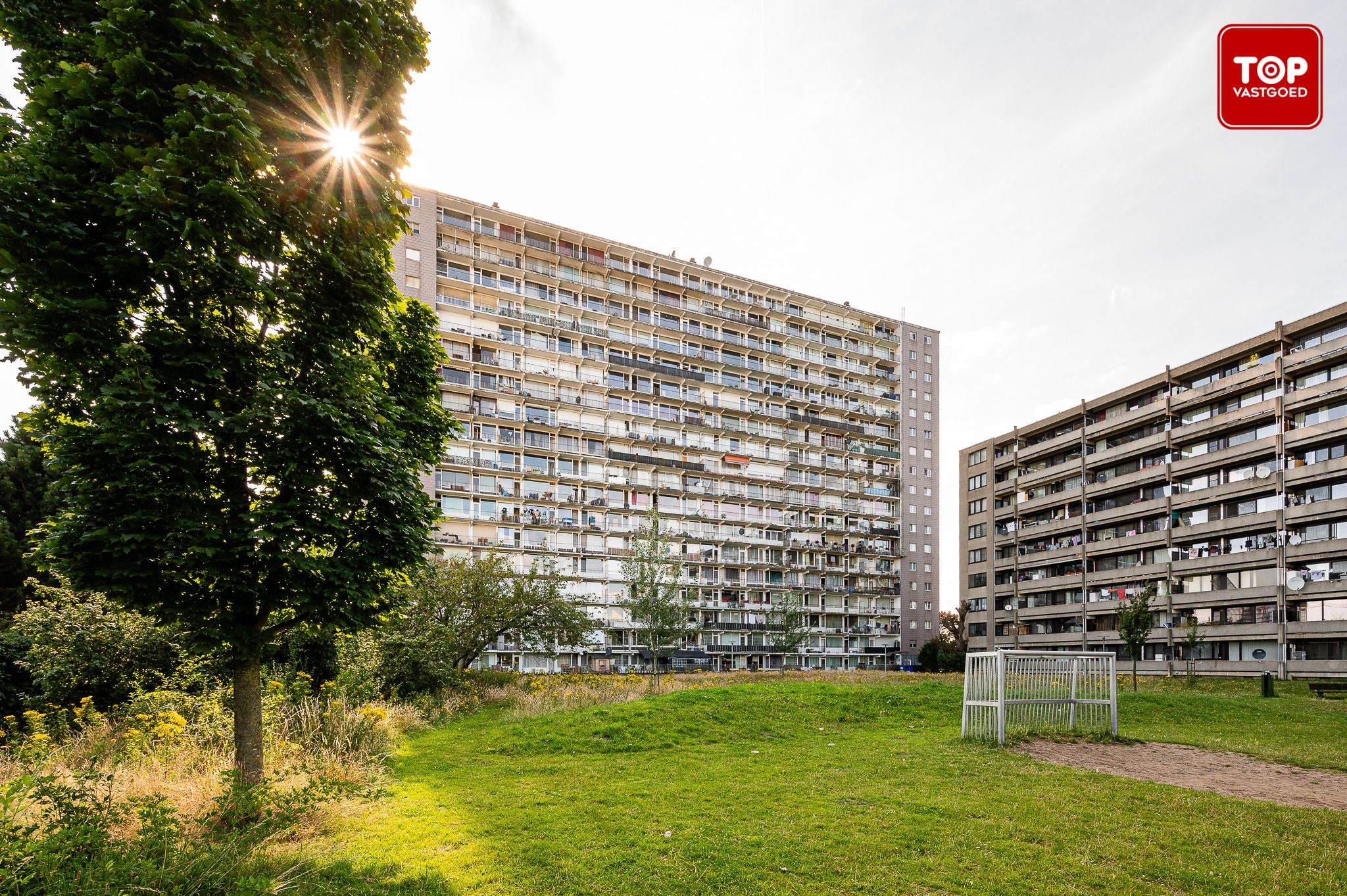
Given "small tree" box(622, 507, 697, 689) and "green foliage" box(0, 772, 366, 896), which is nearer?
"green foliage" box(0, 772, 366, 896)

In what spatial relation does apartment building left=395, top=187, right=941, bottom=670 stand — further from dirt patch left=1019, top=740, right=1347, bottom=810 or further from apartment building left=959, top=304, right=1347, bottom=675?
dirt patch left=1019, top=740, right=1347, bottom=810

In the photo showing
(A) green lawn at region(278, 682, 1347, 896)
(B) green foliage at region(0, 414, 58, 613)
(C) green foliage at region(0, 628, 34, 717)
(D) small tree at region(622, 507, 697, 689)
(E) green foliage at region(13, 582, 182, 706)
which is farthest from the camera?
(D) small tree at region(622, 507, 697, 689)

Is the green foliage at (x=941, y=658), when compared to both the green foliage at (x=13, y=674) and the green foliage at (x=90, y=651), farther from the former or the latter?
the green foliage at (x=13, y=674)

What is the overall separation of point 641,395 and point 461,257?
21323 millimetres

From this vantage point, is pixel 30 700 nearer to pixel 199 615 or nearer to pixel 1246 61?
pixel 199 615

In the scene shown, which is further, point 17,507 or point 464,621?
point 17,507

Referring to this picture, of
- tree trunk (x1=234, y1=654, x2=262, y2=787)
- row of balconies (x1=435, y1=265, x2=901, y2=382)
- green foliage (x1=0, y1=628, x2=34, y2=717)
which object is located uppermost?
row of balconies (x1=435, y1=265, x2=901, y2=382)

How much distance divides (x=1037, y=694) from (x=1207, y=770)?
3446mm

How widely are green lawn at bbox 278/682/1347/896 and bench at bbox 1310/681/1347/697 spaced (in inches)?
810

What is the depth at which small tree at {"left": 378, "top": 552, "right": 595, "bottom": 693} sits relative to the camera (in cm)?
2069

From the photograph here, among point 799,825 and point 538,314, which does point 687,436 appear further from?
point 799,825

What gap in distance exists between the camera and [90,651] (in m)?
14.9

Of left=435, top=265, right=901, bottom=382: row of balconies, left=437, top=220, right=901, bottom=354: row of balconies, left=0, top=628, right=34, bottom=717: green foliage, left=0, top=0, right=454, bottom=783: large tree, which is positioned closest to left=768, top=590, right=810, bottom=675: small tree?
left=435, top=265, right=901, bottom=382: row of balconies

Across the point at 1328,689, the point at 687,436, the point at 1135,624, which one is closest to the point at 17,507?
the point at 1135,624
